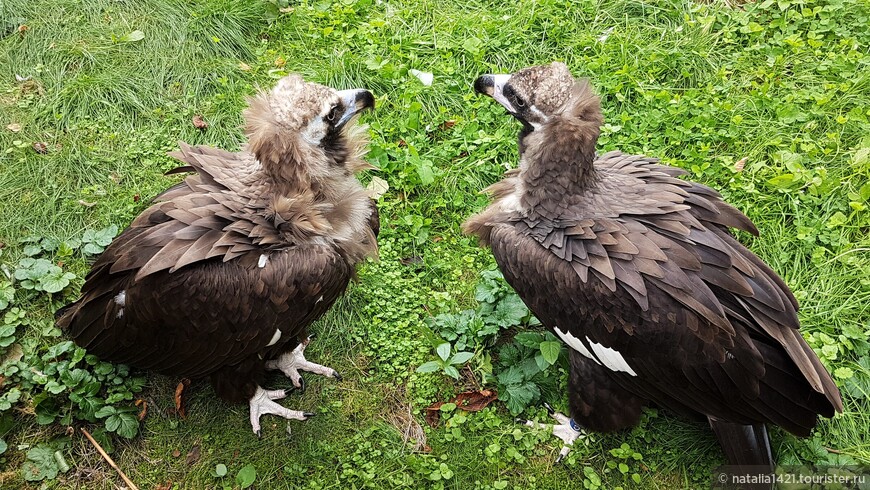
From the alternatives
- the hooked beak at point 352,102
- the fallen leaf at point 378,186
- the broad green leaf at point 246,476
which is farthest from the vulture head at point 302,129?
the broad green leaf at point 246,476

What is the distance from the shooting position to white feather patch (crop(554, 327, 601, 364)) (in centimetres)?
354

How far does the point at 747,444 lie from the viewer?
3621mm

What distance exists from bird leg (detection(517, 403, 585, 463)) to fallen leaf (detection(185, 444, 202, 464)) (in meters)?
2.08

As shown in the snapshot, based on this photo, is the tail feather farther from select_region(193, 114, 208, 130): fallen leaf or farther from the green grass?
select_region(193, 114, 208, 130): fallen leaf

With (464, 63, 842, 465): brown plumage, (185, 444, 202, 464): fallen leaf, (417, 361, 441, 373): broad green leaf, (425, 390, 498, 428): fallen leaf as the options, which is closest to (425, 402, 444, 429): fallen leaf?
(425, 390, 498, 428): fallen leaf

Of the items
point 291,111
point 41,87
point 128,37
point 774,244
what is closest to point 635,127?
point 774,244

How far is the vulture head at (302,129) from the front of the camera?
131 inches

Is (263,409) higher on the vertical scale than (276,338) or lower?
lower

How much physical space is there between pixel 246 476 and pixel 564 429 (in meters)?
1.99

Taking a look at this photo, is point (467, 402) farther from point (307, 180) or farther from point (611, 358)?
point (307, 180)

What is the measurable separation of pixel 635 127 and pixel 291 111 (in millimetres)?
2968

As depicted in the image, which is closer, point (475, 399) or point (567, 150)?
point (567, 150)

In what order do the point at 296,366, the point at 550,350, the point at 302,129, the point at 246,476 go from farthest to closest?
the point at 296,366
the point at 550,350
the point at 246,476
the point at 302,129

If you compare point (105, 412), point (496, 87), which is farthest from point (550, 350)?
point (105, 412)
